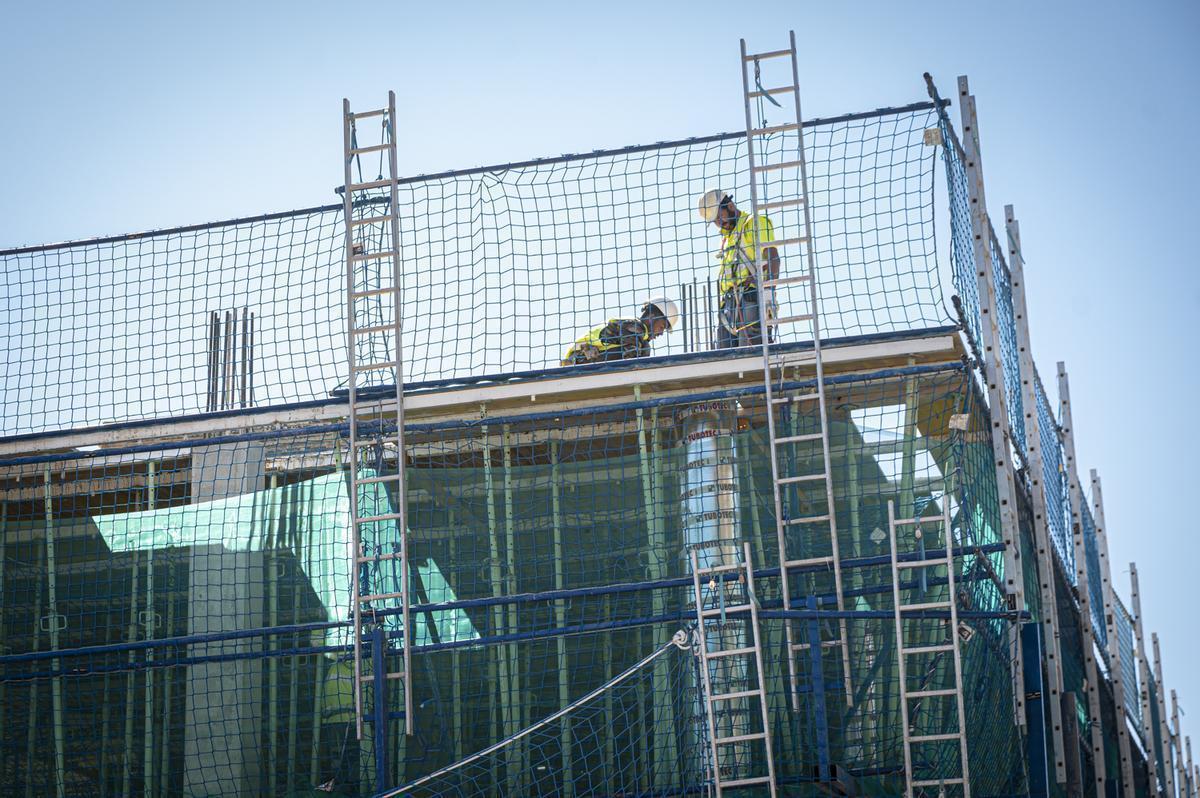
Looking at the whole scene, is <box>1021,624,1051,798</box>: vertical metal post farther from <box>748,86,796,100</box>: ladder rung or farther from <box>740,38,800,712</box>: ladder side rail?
<box>748,86,796,100</box>: ladder rung

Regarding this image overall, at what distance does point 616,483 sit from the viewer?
37.8ft

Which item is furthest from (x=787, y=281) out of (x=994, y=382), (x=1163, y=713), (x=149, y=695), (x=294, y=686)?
(x=1163, y=713)

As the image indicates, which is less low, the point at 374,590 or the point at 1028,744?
the point at 374,590

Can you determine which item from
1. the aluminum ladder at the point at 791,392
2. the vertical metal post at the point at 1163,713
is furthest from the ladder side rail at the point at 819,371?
the vertical metal post at the point at 1163,713

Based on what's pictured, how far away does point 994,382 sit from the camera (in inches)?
408

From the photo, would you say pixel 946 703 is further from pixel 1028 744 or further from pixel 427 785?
pixel 427 785

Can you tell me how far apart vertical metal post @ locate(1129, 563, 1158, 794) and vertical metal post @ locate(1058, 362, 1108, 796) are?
2.79 metres

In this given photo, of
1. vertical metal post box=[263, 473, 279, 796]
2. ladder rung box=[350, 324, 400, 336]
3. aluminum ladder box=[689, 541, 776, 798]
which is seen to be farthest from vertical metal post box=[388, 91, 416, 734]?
aluminum ladder box=[689, 541, 776, 798]

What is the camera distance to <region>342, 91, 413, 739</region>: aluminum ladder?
989cm

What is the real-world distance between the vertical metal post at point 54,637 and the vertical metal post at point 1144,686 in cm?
1210

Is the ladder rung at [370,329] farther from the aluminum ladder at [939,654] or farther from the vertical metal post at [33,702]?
the aluminum ladder at [939,654]

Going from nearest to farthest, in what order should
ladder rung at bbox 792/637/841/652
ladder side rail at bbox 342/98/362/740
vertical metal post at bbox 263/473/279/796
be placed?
1. ladder rung at bbox 792/637/841/652
2. ladder side rail at bbox 342/98/362/740
3. vertical metal post at bbox 263/473/279/796

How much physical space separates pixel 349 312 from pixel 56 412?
362 cm

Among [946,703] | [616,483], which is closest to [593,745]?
[616,483]
